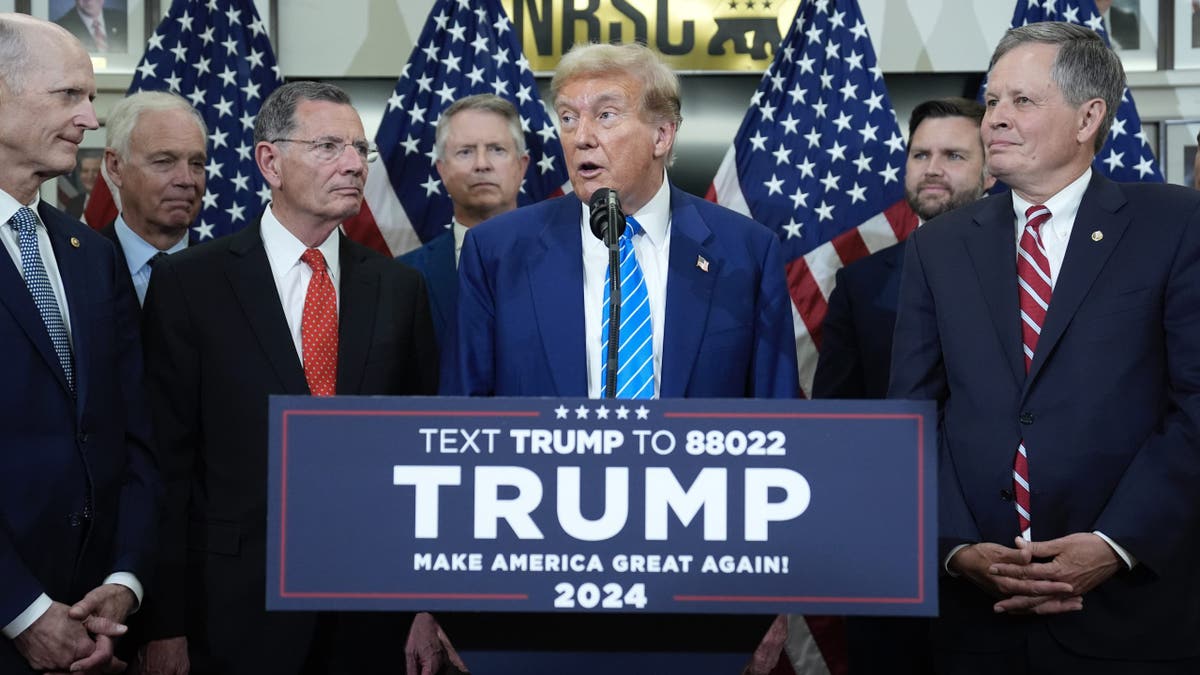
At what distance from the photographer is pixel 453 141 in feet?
12.9

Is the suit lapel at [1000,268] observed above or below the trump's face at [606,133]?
below

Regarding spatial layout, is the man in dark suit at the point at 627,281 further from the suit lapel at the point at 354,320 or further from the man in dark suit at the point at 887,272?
the man in dark suit at the point at 887,272

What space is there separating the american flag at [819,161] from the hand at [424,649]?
2.10m

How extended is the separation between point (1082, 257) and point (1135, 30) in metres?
3.59

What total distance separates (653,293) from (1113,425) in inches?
33.4

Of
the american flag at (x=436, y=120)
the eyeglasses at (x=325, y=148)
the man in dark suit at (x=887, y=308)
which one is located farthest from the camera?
the american flag at (x=436, y=120)

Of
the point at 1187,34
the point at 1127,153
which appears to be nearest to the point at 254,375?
the point at 1127,153

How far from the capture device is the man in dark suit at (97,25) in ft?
18.4

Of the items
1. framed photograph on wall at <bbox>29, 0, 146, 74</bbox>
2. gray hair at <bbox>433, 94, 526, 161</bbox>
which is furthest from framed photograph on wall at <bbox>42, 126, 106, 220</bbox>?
gray hair at <bbox>433, 94, 526, 161</bbox>

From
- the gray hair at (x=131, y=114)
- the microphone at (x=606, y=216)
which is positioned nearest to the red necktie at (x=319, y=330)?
the microphone at (x=606, y=216)

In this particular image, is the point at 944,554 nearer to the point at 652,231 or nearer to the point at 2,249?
the point at 652,231

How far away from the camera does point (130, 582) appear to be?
244cm

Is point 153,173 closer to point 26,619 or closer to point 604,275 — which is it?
point 26,619

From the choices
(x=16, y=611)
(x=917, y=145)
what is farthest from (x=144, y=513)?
(x=917, y=145)
